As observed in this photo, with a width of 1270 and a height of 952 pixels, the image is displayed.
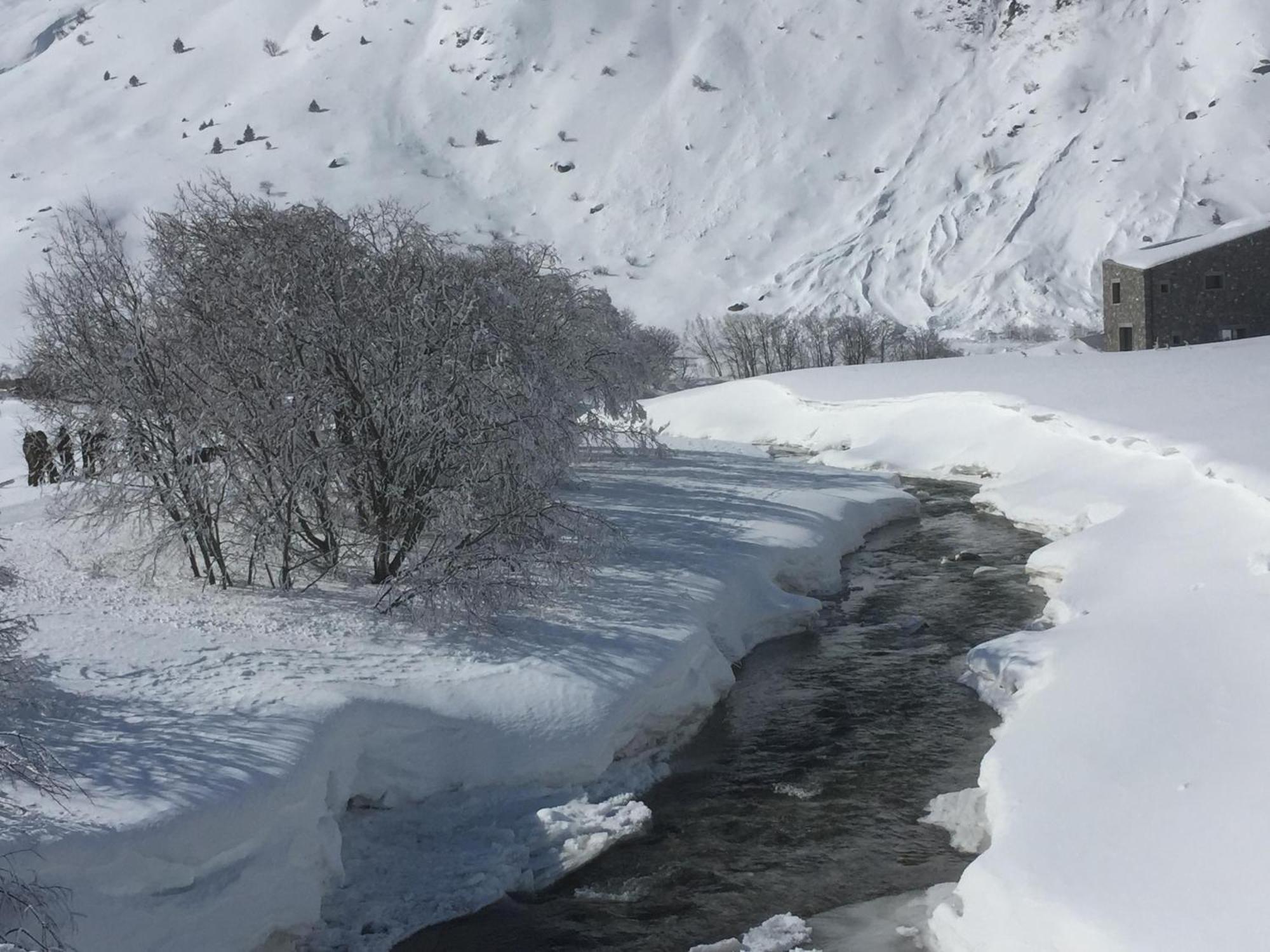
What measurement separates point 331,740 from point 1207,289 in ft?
127

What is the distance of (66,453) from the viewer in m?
16.8

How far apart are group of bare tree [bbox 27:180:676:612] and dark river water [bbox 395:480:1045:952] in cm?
315

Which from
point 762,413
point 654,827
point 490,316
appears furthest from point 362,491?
point 762,413

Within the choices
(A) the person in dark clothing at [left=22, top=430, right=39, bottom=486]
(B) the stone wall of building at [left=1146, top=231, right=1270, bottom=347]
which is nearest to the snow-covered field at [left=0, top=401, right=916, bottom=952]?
(A) the person in dark clothing at [left=22, top=430, right=39, bottom=486]

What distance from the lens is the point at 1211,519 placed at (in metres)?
17.3

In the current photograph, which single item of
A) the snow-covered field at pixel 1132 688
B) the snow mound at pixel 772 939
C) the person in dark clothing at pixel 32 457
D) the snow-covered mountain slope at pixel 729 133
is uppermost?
the snow-covered mountain slope at pixel 729 133

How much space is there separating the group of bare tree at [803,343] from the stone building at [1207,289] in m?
23.3

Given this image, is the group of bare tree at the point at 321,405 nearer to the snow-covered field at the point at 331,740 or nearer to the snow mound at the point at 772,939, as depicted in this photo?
the snow-covered field at the point at 331,740

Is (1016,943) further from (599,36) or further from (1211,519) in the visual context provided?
(599,36)

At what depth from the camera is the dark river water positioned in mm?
9633

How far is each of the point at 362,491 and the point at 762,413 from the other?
98.3 ft

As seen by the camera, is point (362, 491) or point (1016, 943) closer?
point (1016, 943)

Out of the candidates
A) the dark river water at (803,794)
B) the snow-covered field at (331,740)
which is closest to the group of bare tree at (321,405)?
the snow-covered field at (331,740)

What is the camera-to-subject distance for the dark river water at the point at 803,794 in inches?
379
